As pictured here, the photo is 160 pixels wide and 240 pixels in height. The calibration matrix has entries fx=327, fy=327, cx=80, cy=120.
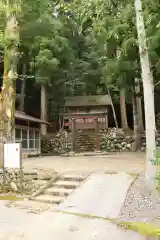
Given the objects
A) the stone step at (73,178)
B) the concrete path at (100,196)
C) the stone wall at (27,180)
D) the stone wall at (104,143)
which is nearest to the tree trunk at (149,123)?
the concrete path at (100,196)

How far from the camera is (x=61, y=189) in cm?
882

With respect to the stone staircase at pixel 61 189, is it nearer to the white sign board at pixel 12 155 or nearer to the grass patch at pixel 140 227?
the white sign board at pixel 12 155

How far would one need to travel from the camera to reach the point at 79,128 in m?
23.2

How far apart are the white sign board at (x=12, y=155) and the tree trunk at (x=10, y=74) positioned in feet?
5.44

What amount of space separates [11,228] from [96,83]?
84.9ft

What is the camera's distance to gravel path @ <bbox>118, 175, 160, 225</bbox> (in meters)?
6.19

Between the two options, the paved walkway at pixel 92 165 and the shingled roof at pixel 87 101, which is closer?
the paved walkway at pixel 92 165

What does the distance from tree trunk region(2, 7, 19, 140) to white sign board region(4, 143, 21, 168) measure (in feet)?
5.44

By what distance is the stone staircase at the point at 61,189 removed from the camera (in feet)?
26.5

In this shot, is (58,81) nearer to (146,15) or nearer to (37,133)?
(37,133)

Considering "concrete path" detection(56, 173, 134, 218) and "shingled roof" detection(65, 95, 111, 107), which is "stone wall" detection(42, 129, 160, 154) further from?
"concrete path" detection(56, 173, 134, 218)

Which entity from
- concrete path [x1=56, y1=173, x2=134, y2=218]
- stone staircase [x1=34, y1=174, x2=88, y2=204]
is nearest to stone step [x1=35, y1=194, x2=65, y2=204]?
stone staircase [x1=34, y1=174, x2=88, y2=204]

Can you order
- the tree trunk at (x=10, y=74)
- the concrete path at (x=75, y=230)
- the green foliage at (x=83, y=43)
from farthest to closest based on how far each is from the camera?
the green foliage at (x=83, y=43)
the tree trunk at (x=10, y=74)
the concrete path at (x=75, y=230)

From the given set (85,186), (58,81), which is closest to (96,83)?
(58,81)
